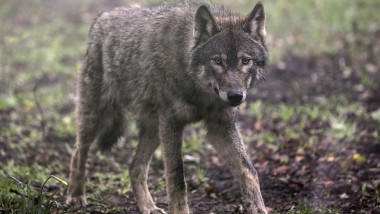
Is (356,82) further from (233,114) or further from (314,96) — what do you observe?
(233,114)

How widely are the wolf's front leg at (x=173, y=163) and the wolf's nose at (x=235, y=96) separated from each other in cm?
86

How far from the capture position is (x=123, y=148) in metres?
7.65

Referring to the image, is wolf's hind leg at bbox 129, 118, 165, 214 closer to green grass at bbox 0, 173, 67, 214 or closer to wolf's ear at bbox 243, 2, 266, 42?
green grass at bbox 0, 173, 67, 214

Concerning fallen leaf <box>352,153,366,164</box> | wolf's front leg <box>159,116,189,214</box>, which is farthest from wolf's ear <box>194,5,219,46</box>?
fallen leaf <box>352,153,366,164</box>

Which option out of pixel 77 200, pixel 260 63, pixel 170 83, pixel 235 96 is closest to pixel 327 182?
pixel 260 63

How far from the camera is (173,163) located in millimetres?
4953

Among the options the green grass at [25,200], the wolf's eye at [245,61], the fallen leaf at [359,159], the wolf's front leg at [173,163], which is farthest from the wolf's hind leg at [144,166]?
the fallen leaf at [359,159]

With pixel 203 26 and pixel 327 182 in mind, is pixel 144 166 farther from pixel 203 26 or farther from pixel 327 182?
pixel 327 182

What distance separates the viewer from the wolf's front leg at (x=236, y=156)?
4707mm

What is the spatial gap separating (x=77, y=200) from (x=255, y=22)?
282 cm

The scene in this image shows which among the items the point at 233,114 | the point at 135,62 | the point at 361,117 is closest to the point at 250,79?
the point at 233,114

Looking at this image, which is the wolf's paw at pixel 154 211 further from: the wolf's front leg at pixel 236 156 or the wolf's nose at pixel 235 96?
the wolf's nose at pixel 235 96

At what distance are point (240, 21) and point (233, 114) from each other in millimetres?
930

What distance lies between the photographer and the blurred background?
5.50 meters
